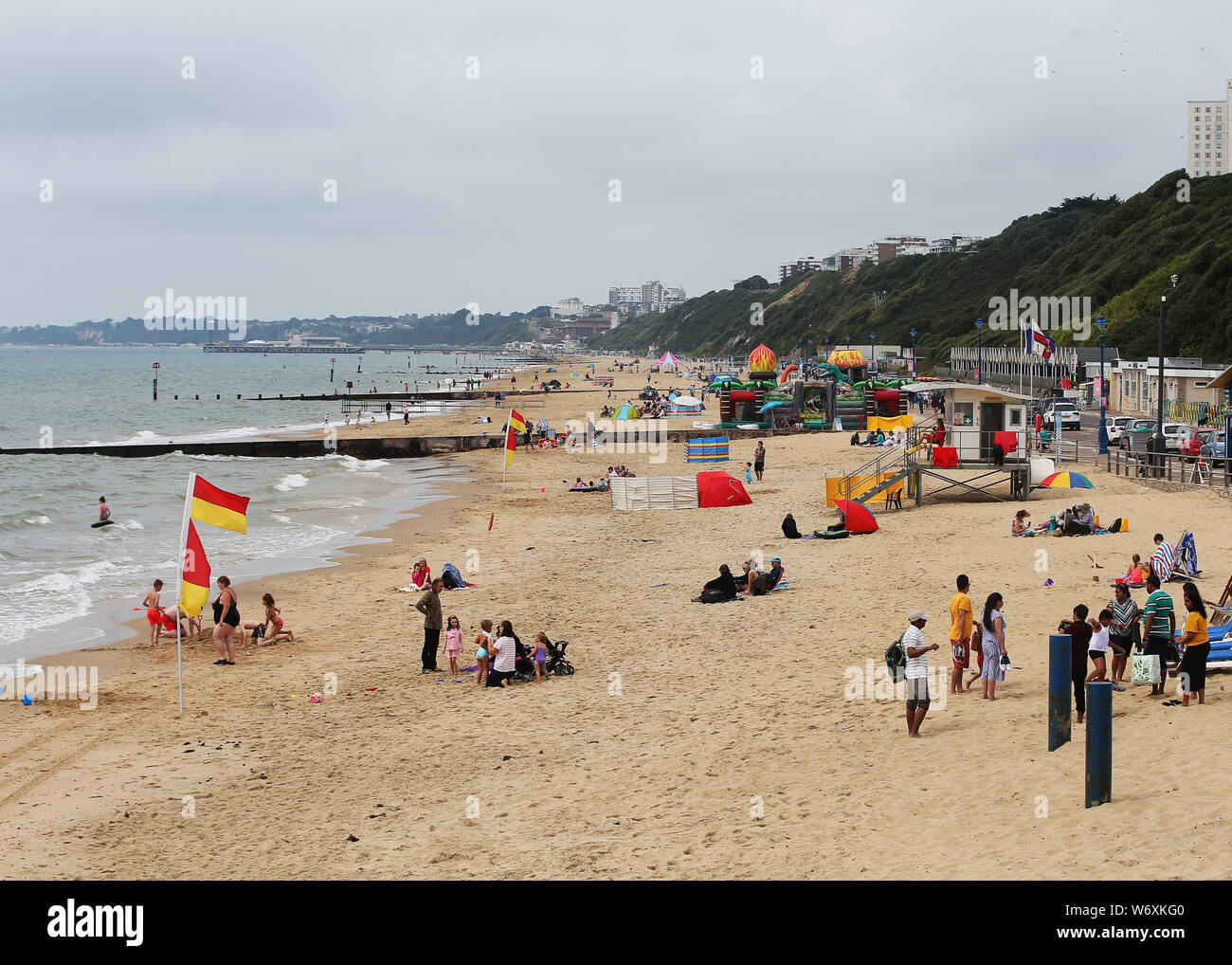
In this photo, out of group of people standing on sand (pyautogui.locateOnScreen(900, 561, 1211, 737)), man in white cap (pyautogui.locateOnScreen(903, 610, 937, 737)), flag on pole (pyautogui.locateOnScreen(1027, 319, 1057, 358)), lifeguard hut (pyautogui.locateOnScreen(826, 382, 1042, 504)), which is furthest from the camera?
flag on pole (pyautogui.locateOnScreen(1027, 319, 1057, 358))

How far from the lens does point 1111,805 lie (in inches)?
300

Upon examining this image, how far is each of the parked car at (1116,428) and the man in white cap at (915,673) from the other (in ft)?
90.5

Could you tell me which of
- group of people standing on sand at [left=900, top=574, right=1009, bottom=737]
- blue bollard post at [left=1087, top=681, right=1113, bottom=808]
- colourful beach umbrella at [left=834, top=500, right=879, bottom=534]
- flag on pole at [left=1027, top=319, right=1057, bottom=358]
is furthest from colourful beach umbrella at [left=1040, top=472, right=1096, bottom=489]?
blue bollard post at [left=1087, top=681, right=1113, bottom=808]

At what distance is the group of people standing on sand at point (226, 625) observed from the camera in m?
15.9

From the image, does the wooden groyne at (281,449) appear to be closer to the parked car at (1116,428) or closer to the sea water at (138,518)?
the sea water at (138,518)

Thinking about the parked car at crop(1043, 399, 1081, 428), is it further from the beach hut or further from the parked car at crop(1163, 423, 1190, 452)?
the beach hut

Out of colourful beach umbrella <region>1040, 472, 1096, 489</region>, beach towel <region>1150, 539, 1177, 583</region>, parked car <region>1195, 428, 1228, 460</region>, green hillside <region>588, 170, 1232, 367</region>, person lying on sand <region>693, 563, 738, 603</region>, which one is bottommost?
person lying on sand <region>693, 563, 738, 603</region>

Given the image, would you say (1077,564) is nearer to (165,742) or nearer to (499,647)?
(499,647)

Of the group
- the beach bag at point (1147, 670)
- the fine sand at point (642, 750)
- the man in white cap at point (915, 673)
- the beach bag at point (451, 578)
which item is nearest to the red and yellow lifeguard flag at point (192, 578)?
the fine sand at point (642, 750)

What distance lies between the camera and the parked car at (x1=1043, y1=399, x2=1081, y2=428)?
3971cm

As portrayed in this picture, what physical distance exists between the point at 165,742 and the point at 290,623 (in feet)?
19.3

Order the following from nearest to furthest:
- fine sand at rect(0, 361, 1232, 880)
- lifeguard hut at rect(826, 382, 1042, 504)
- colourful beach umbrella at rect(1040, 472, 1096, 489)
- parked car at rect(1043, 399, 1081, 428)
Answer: fine sand at rect(0, 361, 1232, 880)
colourful beach umbrella at rect(1040, 472, 1096, 489)
lifeguard hut at rect(826, 382, 1042, 504)
parked car at rect(1043, 399, 1081, 428)

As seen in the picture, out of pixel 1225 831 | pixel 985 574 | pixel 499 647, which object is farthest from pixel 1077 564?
pixel 1225 831

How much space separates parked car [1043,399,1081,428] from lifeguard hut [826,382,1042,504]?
1360cm
